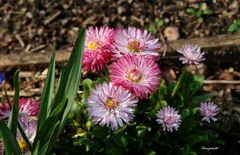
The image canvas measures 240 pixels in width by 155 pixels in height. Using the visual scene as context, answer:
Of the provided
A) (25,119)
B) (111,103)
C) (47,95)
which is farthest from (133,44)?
(25,119)

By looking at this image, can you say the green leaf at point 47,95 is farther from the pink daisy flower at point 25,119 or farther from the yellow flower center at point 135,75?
the yellow flower center at point 135,75

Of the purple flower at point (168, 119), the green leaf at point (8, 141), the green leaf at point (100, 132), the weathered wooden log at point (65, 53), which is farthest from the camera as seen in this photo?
the weathered wooden log at point (65, 53)

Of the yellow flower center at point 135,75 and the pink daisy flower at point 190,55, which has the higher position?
the pink daisy flower at point 190,55

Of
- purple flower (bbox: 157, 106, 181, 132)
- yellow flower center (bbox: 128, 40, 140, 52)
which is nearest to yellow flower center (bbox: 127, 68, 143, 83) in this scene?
yellow flower center (bbox: 128, 40, 140, 52)

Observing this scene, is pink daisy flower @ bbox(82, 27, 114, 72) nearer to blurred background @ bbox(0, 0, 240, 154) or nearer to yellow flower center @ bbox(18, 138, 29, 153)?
yellow flower center @ bbox(18, 138, 29, 153)

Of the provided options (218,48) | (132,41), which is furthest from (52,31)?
(132,41)

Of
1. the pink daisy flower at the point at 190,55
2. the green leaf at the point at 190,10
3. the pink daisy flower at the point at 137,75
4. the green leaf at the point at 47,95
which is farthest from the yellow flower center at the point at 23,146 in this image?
the green leaf at the point at 190,10

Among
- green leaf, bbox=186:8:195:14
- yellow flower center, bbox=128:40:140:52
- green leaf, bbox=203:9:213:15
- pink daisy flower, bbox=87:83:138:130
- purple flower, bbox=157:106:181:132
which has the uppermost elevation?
green leaf, bbox=186:8:195:14
